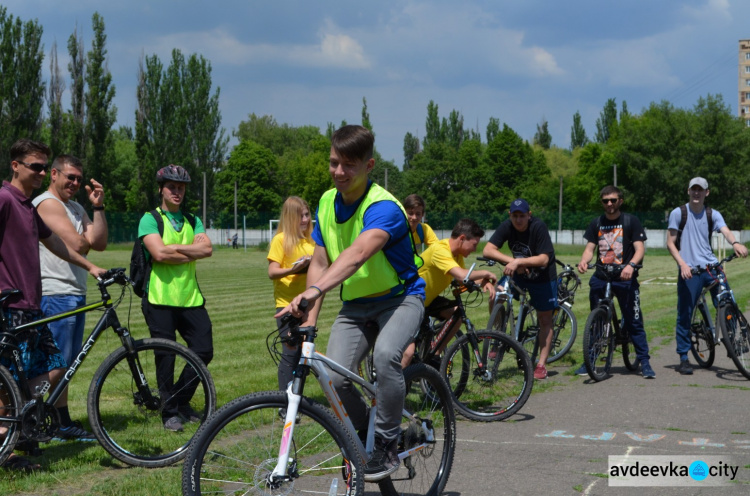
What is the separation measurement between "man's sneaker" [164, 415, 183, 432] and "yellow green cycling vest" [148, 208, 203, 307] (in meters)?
0.90

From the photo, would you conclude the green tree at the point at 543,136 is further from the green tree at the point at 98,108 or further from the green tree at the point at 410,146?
the green tree at the point at 98,108

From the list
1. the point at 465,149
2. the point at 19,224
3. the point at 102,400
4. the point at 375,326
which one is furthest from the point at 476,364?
the point at 465,149

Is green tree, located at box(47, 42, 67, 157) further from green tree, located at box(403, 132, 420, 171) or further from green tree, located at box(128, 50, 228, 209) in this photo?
green tree, located at box(403, 132, 420, 171)

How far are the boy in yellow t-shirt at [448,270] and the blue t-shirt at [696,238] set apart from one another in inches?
112

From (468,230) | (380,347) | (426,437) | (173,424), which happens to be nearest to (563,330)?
(468,230)

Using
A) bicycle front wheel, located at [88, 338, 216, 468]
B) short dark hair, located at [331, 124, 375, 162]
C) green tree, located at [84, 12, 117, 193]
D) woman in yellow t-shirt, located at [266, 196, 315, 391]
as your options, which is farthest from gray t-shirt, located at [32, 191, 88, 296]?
green tree, located at [84, 12, 117, 193]

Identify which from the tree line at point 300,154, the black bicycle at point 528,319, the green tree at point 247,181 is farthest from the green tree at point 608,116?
the black bicycle at point 528,319

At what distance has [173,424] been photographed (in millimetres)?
5941

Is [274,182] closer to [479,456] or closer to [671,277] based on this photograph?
[671,277]

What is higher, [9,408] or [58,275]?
[58,275]

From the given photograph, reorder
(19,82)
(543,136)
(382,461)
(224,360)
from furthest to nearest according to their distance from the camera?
1. (543,136)
2. (19,82)
3. (224,360)
4. (382,461)

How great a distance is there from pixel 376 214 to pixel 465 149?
8721cm

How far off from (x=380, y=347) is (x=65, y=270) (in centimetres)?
319

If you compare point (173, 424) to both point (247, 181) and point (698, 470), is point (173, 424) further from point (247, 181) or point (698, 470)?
point (247, 181)
